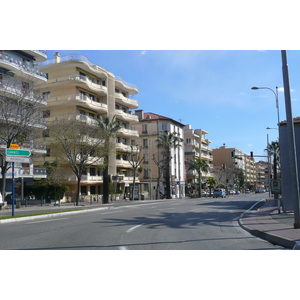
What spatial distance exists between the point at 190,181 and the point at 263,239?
78095mm

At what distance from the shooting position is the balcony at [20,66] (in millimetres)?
35081

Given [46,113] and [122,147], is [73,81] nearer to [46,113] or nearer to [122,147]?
[46,113]

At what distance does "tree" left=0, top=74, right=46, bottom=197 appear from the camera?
89.5 ft

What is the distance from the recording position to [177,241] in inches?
392

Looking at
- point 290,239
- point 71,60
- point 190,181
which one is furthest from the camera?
point 190,181

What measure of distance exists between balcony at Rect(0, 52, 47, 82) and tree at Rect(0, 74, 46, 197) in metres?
4.74

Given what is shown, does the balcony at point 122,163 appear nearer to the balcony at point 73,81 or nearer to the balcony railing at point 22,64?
the balcony at point 73,81

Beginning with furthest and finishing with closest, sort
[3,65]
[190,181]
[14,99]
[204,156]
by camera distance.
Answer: [204,156], [190,181], [3,65], [14,99]

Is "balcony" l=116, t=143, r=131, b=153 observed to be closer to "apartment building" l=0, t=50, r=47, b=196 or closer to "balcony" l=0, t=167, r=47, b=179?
"balcony" l=0, t=167, r=47, b=179

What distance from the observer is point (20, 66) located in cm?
3694

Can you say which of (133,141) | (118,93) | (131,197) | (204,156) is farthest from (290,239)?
(204,156)

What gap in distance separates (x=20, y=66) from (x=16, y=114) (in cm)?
1179

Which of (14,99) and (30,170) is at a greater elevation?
(14,99)

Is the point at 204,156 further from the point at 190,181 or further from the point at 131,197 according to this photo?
the point at 131,197
